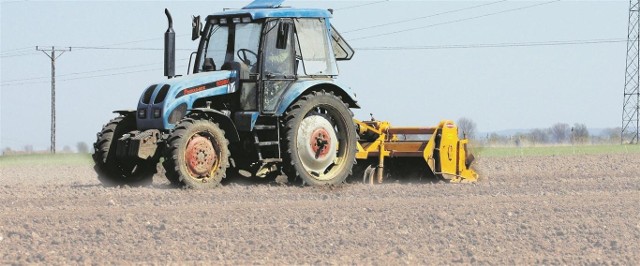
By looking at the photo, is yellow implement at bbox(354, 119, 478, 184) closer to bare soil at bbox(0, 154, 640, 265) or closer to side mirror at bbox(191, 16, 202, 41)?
bare soil at bbox(0, 154, 640, 265)

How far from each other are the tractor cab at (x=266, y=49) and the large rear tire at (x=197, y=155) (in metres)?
0.78

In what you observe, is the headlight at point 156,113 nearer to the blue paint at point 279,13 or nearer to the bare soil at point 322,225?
the bare soil at point 322,225

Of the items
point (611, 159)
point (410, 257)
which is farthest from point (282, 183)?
point (611, 159)

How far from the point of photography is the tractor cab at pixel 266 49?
50.2 feet

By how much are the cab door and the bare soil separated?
1.14 m

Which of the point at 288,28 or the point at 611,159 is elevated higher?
the point at 288,28

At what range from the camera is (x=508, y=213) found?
11906 mm

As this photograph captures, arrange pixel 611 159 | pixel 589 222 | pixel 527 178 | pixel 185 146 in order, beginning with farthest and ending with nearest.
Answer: pixel 611 159 → pixel 527 178 → pixel 185 146 → pixel 589 222

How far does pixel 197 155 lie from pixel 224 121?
730mm

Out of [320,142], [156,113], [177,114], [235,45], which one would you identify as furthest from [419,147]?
[156,113]

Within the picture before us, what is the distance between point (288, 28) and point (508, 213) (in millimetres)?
4462

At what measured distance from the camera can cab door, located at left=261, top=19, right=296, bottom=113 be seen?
50.0 feet

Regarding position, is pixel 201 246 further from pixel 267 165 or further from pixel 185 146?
pixel 267 165

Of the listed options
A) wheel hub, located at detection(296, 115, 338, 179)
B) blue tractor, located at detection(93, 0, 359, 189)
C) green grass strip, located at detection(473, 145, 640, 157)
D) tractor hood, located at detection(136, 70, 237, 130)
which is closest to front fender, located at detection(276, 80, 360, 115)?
blue tractor, located at detection(93, 0, 359, 189)
